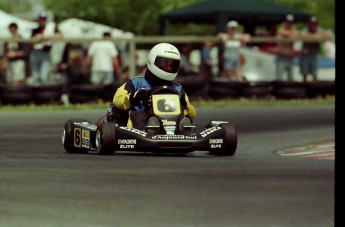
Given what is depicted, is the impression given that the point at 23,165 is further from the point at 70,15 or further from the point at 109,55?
the point at 70,15

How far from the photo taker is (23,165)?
36.3 ft

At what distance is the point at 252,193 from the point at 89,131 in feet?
12.9

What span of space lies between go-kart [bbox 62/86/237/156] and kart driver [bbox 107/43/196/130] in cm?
14

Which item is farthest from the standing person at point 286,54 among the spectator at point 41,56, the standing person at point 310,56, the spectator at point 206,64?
the spectator at point 41,56

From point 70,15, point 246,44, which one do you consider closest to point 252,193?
point 246,44

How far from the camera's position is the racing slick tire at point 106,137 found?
11.9 meters

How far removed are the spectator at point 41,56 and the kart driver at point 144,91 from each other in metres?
10.1

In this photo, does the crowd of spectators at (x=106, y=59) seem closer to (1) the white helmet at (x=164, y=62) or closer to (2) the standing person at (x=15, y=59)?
(2) the standing person at (x=15, y=59)

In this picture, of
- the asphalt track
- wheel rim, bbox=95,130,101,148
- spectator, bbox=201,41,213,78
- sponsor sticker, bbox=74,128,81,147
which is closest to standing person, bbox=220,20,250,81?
spectator, bbox=201,41,213,78

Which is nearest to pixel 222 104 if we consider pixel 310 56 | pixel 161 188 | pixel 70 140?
pixel 310 56

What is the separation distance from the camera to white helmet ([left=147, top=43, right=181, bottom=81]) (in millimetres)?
12680

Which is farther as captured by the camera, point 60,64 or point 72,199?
point 60,64

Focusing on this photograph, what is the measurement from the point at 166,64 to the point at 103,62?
10.9 meters

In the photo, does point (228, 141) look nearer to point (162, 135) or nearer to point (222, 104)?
point (162, 135)
